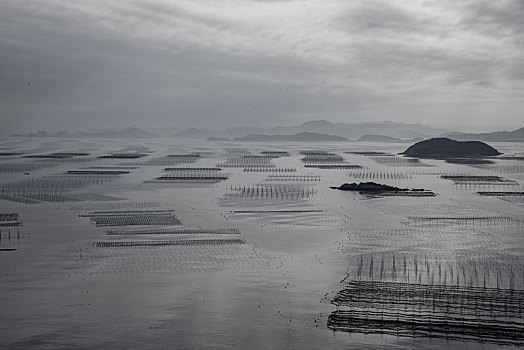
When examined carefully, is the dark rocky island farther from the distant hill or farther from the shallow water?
the distant hill

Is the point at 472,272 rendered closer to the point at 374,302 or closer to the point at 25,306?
the point at 374,302

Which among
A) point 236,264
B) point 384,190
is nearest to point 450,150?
point 384,190

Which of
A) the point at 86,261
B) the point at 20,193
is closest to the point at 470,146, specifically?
the point at 20,193

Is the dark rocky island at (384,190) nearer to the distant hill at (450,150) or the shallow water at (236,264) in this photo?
the shallow water at (236,264)

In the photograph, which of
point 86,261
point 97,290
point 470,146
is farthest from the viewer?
point 470,146

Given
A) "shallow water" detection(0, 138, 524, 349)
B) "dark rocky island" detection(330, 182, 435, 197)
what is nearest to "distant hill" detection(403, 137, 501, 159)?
"dark rocky island" detection(330, 182, 435, 197)

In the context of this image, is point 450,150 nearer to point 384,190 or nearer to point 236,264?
point 384,190

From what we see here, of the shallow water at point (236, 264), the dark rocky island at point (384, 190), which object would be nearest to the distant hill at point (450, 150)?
the dark rocky island at point (384, 190)
